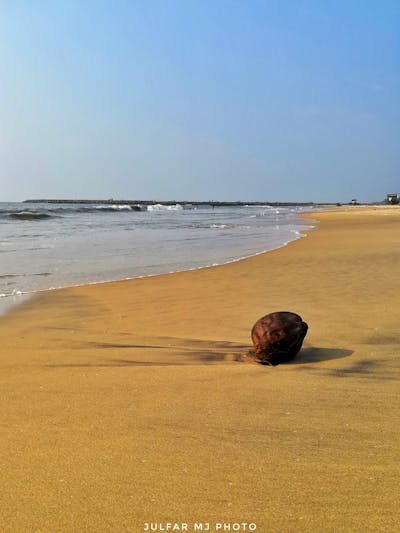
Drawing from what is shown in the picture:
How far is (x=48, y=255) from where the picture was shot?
1456 centimetres

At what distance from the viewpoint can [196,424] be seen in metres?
2.96

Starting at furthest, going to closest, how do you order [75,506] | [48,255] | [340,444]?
[48,255]
[340,444]
[75,506]

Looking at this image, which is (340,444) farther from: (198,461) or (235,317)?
(235,317)

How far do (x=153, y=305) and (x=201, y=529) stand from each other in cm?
532

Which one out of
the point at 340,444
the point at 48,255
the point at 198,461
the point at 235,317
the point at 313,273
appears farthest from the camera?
the point at 48,255

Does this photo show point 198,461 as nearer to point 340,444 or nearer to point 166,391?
point 340,444

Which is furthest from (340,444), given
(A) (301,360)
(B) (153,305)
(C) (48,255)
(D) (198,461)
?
(C) (48,255)

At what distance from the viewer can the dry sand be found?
6.88ft

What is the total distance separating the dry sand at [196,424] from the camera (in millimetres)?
2098

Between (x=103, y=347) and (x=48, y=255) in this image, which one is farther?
(x=48, y=255)

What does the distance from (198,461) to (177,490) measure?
0.28m

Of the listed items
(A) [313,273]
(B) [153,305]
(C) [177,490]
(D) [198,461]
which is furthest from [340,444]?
(A) [313,273]

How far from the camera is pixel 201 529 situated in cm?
197

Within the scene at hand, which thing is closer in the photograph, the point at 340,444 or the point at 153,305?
the point at 340,444
